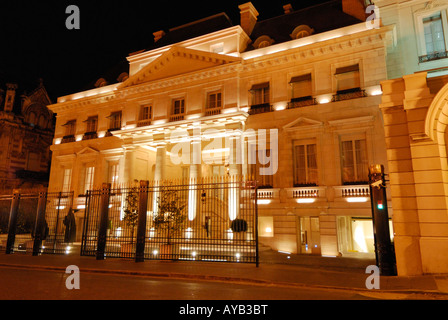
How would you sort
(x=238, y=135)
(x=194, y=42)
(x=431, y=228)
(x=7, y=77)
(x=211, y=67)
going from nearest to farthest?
(x=431, y=228) < (x=238, y=135) < (x=211, y=67) < (x=194, y=42) < (x=7, y=77)

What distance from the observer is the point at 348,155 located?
17750mm

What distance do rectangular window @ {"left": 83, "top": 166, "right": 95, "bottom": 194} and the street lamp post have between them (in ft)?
77.5

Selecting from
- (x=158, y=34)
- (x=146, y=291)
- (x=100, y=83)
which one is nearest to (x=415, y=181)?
(x=146, y=291)

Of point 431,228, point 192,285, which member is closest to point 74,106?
point 192,285

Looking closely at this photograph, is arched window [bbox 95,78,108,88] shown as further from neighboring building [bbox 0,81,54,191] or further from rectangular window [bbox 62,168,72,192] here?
neighboring building [bbox 0,81,54,191]

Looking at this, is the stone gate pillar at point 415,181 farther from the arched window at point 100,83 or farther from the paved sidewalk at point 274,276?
the arched window at point 100,83

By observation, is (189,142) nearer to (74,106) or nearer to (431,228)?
(74,106)

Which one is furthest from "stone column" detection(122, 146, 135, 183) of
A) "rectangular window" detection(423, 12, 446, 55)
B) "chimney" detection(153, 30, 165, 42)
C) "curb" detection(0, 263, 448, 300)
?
"rectangular window" detection(423, 12, 446, 55)

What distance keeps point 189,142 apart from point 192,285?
50.0ft

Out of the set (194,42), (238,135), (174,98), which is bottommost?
(238,135)

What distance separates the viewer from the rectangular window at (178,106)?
23547 mm

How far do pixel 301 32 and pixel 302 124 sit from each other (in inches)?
256

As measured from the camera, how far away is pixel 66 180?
1112 inches

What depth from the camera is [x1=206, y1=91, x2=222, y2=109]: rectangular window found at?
2212 centimetres
